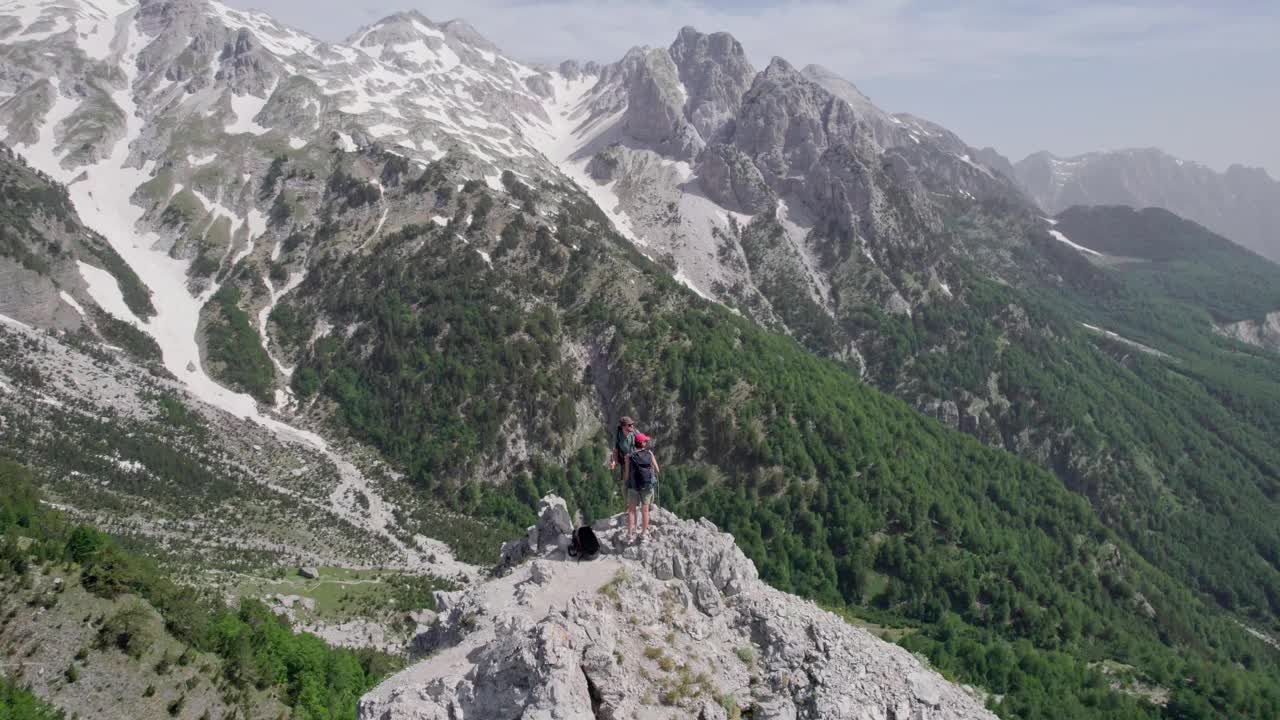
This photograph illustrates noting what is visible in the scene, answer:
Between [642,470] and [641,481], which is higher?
[642,470]

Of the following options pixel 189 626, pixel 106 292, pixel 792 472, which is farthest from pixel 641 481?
pixel 106 292

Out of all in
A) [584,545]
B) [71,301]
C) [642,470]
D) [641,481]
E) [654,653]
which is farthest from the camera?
[71,301]

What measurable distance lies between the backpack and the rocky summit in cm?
252

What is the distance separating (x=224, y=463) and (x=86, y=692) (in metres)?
88.7

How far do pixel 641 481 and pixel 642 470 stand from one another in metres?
0.62

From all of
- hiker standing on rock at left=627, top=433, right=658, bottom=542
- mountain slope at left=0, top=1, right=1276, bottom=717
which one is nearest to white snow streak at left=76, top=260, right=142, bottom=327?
mountain slope at left=0, top=1, right=1276, bottom=717

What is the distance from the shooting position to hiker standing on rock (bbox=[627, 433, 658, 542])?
2747 cm

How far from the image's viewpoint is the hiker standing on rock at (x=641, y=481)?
27.5 metres

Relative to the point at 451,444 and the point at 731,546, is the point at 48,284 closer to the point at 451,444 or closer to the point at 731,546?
the point at 451,444

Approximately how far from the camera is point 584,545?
28.0 meters

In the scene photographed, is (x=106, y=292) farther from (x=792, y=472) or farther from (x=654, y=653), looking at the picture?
(x=654, y=653)

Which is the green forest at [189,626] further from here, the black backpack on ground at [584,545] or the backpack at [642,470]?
the backpack at [642,470]

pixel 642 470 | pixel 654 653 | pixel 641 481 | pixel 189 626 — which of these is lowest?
pixel 189 626

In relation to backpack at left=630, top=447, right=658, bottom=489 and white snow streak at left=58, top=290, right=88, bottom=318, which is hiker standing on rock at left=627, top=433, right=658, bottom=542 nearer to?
backpack at left=630, top=447, right=658, bottom=489
